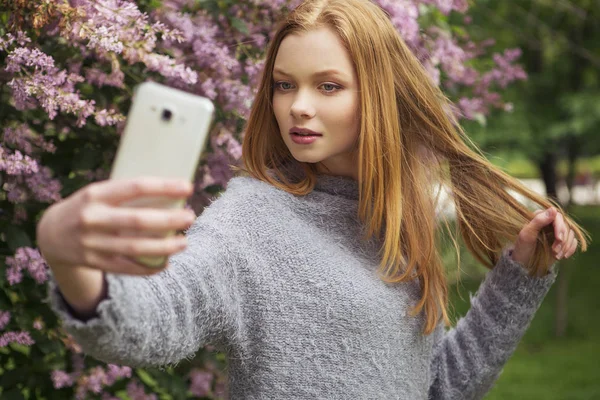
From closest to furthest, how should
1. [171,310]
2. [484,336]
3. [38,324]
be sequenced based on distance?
[171,310]
[484,336]
[38,324]

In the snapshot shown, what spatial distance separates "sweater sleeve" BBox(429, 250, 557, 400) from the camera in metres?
1.89

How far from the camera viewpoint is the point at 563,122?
913 cm

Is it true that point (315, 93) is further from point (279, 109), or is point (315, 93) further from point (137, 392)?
point (137, 392)

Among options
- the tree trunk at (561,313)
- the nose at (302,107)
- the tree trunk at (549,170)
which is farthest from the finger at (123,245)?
the tree trunk at (549,170)

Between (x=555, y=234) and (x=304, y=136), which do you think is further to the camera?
(x=555, y=234)

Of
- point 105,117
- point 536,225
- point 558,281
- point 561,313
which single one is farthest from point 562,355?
point 105,117

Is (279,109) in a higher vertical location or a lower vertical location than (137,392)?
higher

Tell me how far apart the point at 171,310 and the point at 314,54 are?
2.13 feet

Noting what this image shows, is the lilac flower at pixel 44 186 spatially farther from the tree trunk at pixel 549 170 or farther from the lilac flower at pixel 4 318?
the tree trunk at pixel 549 170

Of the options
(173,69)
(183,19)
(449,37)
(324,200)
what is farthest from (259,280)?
(449,37)

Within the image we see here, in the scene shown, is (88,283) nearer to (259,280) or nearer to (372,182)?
(259,280)

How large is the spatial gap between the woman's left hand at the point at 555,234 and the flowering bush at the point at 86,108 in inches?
33.2

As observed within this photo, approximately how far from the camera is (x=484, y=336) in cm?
193

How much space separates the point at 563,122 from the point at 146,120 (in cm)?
888
